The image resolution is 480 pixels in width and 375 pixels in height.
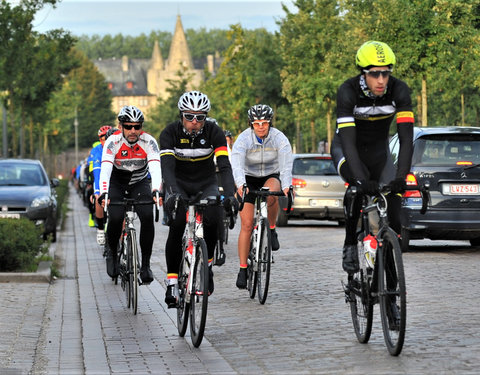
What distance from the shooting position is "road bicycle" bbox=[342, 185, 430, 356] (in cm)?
688

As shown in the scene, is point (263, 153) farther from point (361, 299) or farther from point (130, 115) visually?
point (361, 299)

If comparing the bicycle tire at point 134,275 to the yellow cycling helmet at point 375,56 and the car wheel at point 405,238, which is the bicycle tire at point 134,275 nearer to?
the yellow cycling helmet at point 375,56

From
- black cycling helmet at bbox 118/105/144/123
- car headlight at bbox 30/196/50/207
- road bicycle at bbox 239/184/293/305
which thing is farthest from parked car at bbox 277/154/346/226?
black cycling helmet at bbox 118/105/144/123

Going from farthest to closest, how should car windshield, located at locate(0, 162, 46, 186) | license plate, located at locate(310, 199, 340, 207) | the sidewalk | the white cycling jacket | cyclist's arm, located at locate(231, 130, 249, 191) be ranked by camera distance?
license plate, located at locate(310, 199, 340, 207), car windshield, located at locate(0, 162, 46, 186), the white cycling jacket, cyclist's arm, located at locate(231, 130, 249, 191), the sidewalk

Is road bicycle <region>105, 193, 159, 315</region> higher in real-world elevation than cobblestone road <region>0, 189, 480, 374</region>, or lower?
higher

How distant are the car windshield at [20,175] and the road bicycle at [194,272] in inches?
533

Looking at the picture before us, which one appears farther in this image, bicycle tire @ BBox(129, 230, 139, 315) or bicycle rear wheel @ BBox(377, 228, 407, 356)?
bicycle tire @ BBox(129, 230, 139, 315)

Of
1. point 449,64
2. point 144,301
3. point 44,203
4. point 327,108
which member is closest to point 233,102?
point 327,108

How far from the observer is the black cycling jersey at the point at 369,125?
24.6 feet

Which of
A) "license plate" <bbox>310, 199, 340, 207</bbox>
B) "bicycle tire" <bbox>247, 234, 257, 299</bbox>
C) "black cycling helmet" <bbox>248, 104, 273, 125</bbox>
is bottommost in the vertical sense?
"license plate" <bbox>310, 199, 340, 207</bbox>

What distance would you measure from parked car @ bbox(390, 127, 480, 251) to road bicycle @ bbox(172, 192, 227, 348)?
21.5ft

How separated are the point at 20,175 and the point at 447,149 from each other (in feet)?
33.3

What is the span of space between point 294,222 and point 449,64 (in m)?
6.26

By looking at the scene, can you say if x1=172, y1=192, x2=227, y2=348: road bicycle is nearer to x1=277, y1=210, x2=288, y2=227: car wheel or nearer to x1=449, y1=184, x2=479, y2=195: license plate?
x1=449, y1=184, x2=479, y2=195: license plate
